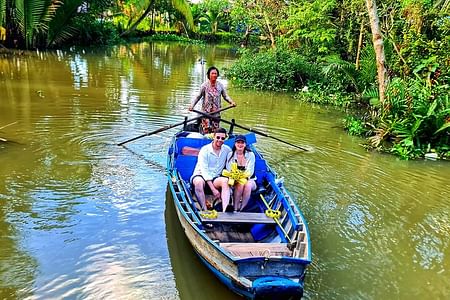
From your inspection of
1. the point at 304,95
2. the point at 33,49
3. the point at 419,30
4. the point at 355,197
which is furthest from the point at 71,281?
the point at 33,49

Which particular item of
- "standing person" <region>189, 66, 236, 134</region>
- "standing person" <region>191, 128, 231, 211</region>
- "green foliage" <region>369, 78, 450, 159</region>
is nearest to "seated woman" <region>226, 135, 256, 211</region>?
"standing person" <region>191, 128, 231, 211</region>

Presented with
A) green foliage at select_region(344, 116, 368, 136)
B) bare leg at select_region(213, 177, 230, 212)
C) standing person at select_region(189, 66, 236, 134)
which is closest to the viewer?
bare leg at select_region(213, 177, 230, 212)

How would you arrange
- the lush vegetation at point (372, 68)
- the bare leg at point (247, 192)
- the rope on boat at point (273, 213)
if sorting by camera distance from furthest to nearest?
the lush vegetation at point (372, 68) < the bare leg at point (247, 192) < the rope on boat at point (273, 213)

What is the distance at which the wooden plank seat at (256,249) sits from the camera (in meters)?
4.71

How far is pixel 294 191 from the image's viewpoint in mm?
7609

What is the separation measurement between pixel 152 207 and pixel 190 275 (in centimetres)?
180

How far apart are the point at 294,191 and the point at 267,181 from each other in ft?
3.88

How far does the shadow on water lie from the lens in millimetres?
4746

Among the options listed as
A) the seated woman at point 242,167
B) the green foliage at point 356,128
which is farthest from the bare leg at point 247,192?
the green foliage at point 356,128

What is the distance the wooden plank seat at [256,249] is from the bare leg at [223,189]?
95 cm

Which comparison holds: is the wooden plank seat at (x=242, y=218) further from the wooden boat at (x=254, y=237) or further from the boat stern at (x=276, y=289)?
the boat stern at (x=276, y=289)

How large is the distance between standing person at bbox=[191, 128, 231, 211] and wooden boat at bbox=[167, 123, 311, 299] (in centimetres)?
15

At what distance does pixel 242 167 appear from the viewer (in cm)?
620

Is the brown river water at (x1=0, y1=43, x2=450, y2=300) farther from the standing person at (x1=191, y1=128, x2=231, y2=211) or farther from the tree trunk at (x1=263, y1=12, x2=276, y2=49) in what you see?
the tree trunk at (x1=263, y1=12, x2=276, y2=49)
